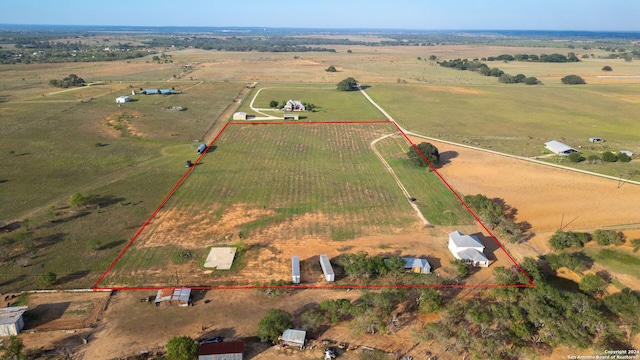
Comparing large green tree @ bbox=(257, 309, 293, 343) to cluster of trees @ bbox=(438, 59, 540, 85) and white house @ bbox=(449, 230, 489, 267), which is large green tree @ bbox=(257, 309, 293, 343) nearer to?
white house @ bbox=(449, 230, 489, 267)

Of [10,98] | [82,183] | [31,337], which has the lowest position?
[31,337]

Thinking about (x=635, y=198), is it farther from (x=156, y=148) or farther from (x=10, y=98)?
(x=10, y=98)

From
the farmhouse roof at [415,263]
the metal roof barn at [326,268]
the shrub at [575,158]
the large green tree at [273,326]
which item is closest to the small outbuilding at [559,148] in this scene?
the shrub at [575,158]

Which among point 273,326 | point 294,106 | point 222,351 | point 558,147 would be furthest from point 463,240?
point 294,106

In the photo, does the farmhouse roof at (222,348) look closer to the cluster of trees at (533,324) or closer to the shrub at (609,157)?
the cluster of trees at (533,324)

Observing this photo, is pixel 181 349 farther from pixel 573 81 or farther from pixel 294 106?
pixel 573 81

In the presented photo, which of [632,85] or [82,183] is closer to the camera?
[82,183]

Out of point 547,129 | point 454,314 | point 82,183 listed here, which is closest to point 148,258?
point 82,183
